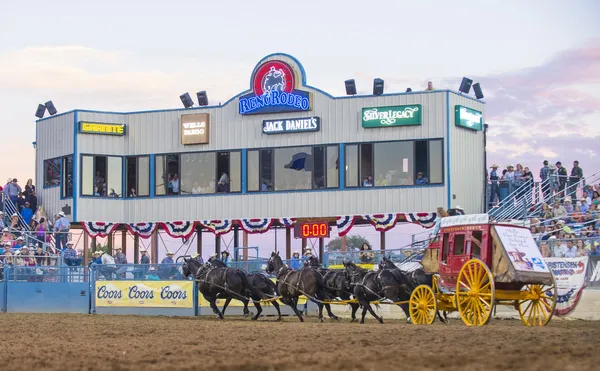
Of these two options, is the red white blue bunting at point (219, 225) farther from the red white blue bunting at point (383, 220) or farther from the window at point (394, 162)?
the window at point (394, 162)

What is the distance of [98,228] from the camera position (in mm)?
40094

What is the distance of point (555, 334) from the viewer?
18438mm

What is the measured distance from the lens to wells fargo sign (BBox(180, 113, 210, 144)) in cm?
3947

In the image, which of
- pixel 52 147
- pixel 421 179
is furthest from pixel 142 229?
pixel 421 179

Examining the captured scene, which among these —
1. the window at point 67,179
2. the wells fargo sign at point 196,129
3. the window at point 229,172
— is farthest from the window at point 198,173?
the window at point 67,179

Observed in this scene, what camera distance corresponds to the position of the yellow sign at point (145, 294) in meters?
31.4

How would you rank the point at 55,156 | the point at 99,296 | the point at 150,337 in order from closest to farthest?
the point at 150,337 < the point at 99,296 < the point at 55,156

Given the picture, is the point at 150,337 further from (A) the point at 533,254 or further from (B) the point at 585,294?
(B) the point at 585,294

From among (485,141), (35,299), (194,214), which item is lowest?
(35,299)

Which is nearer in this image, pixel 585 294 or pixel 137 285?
pixel 585 294

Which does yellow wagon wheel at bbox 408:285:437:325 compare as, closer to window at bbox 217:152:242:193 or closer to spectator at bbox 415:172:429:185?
spectator at bbox 415:172:429:185

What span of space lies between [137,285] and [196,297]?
2.30 m

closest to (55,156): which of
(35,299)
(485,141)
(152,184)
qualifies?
(152,184)

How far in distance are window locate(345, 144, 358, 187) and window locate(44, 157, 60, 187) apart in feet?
40.6
